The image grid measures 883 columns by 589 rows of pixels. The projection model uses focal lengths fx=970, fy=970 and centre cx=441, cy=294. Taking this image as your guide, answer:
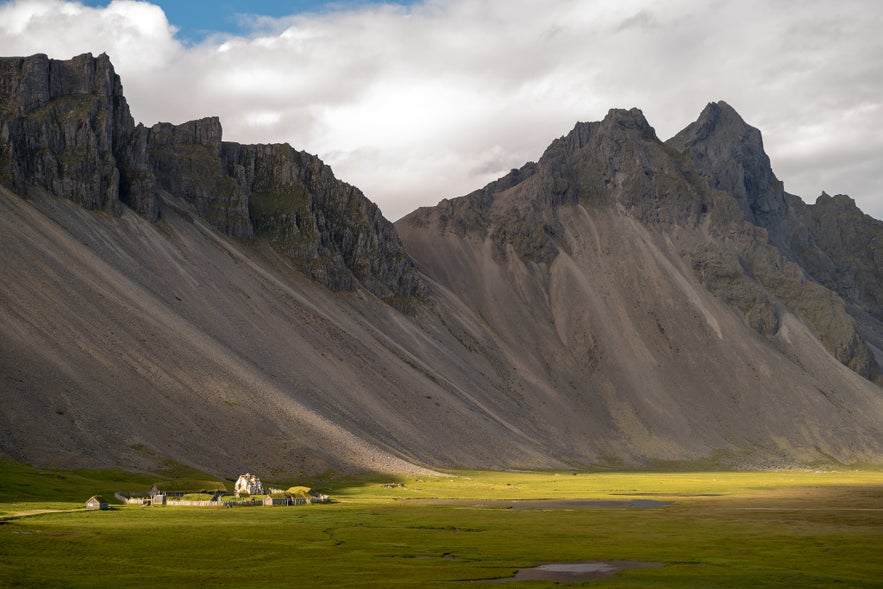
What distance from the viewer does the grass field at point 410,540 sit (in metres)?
51.5

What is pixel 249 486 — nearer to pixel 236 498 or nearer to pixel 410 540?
pixel 236 498

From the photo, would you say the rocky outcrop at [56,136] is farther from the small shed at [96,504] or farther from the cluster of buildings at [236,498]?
the small shed at [96,504]

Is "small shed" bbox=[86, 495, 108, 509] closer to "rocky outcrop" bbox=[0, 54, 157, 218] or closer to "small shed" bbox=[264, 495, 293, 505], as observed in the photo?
"small shed" bbox=[264, 495, 293, 505]

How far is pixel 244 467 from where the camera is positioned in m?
133

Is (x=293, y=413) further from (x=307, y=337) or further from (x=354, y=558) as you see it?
(x=354, y=558)

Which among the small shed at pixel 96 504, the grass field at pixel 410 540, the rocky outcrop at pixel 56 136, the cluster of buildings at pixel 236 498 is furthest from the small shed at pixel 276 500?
the rocky outcrop at pixel 56 136

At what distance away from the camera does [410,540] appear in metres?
71.2

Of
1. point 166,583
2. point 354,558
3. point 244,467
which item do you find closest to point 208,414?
point 244,467

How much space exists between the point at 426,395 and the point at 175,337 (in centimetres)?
5856

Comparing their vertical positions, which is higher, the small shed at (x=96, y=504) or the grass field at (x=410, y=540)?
the small shed at (x=96, y=504)

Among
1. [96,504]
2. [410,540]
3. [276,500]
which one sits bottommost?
[410,540]

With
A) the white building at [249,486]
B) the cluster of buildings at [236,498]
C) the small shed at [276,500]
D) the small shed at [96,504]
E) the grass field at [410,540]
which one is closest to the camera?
the grass field at [410,540]

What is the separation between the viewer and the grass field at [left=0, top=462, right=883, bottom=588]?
5150 cm

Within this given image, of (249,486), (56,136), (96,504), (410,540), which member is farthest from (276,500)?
(56,136)
